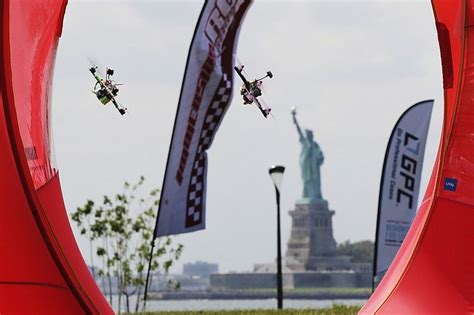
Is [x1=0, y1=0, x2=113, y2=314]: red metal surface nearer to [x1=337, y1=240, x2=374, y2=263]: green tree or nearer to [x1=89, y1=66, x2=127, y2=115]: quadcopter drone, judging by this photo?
[x1=89, y1=66, x2=127, y2=115]: quadcopter drone

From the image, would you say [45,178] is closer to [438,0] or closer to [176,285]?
[438,0]

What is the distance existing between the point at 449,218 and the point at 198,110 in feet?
29.3

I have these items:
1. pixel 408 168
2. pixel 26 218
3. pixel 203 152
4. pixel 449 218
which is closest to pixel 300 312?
pixel 203 152

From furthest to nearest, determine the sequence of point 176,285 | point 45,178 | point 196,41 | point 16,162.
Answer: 1. point 176,285
2. point 196,41
3. point 45,178
4. point 16,162

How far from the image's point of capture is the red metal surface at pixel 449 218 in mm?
14156

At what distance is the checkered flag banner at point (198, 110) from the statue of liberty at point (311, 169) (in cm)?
10181

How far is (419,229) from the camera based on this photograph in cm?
1459

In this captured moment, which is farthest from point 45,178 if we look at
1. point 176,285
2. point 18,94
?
point 176,285

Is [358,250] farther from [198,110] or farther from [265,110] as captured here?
[265,110]

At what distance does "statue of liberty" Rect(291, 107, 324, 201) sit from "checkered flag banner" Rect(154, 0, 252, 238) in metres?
102

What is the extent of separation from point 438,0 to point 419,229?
2.88 metres

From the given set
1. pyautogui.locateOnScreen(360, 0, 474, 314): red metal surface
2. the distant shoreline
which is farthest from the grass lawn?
the distant shoreline

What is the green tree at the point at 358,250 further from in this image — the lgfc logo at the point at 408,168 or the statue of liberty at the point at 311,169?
the lgfc logo at the point at 408,168

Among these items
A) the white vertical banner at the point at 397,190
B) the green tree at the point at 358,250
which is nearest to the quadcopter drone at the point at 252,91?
the white vertical banner at the point at 397,190
